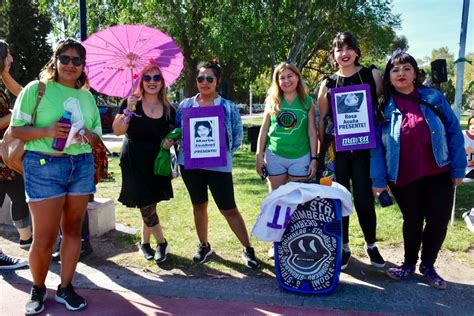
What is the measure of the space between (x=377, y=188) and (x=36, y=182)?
274 centimetres

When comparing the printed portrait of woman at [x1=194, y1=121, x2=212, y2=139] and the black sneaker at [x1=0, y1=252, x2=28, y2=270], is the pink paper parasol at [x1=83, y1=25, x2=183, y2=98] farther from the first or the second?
the black sneaker at [x1=0, y1=252, x2=28, y2=270]

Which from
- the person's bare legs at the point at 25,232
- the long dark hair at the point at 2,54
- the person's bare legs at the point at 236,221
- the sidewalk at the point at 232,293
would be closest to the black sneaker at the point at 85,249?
the sidewalk at the point at 232,293

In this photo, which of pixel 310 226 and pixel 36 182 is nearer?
pixel 36 182

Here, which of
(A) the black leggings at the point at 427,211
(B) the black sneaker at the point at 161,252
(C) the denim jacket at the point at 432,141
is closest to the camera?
(C) the denim jacket at the point at 432,141

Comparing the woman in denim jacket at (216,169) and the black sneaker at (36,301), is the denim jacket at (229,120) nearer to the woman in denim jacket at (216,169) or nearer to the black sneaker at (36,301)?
the woman in denim jacket at (216,169)

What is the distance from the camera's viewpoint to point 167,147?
4.02 meters

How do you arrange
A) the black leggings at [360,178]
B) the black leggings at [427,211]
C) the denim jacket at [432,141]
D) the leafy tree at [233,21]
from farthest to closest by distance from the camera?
the leafy tree at [233,21], the black leggings at [360,178], the black leggings at [427,211], the denim jacket at [432,141]

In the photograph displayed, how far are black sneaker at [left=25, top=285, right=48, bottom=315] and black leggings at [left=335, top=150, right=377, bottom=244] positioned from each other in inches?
107

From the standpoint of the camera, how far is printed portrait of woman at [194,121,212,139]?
4.03m

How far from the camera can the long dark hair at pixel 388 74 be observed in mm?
3621

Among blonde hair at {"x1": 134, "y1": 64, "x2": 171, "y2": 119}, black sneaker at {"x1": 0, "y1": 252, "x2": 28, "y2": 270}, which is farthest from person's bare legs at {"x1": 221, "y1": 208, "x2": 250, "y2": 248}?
black sneaker at {"x1": 0, "y1": 252, "x2": 28, "y2": 270}

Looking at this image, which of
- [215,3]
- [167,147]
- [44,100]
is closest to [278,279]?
[167,147]

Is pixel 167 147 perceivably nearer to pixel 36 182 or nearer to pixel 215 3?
pixel 36 182

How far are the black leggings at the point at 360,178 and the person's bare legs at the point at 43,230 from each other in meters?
2.41
